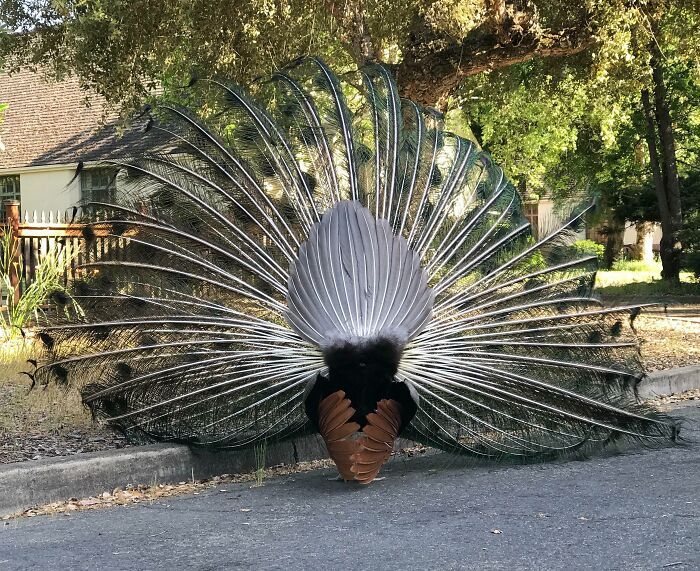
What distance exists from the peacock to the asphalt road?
309mm

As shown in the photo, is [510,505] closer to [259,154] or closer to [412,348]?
[412,348]

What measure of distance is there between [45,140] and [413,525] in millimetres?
26490

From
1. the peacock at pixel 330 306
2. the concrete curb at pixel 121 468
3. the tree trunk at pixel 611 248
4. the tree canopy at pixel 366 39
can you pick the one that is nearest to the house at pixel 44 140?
the tree trunk at pixel 611 248

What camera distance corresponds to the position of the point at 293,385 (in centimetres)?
587

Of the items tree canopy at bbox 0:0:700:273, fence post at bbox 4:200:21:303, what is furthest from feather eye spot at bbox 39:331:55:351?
fence post at bbox 4:200:21:303

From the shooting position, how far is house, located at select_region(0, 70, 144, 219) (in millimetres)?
27906

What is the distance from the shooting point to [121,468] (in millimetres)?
5914

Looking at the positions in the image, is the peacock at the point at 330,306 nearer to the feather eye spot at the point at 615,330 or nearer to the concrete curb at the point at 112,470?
the feather eye spot at the point at 615,330

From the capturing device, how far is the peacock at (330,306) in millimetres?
5793

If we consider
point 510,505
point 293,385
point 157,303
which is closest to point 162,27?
point 157,303

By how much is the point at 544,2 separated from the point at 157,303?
26.8 feet

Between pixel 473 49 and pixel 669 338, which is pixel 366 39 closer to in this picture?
pixel 473 49

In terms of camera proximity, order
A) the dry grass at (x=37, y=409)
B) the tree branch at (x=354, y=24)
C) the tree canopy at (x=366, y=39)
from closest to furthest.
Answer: the dry grass at (x=37, y=409) → the tree canopy at (x=366, y=39) → the tree branch at (x=354, y=24)

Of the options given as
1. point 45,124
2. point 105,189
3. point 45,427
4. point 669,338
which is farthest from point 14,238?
point 45,124
